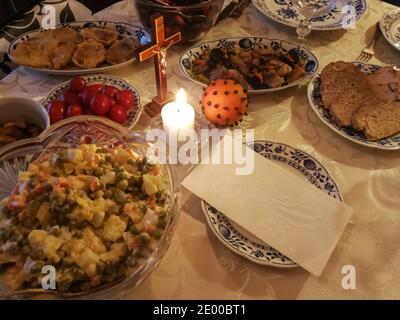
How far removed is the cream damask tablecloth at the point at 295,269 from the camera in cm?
79

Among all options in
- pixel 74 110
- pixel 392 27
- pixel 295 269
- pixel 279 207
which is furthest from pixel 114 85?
pixel 392 27

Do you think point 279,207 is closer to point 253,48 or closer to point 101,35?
point 253,48

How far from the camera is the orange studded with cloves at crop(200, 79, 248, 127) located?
99cm

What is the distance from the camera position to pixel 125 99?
1.07 m

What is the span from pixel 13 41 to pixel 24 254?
845mm

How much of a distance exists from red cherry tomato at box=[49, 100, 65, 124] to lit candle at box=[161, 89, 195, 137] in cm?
29

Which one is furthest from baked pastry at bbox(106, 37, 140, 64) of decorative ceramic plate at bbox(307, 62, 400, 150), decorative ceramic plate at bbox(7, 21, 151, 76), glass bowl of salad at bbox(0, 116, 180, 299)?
decorative ceramic plate at bbox(307, 62, 400, 150)

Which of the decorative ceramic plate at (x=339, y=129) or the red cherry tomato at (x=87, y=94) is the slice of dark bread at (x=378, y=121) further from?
the red cherry tomato at (x=87, y=94)

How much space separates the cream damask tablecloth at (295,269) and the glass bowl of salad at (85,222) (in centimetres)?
13

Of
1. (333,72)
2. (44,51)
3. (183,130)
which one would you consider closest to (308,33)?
(333,72)

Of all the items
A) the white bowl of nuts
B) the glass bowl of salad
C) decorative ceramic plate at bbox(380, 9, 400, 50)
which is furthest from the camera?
decorative ceramic plate at bbox(380, 9, 400, 50)

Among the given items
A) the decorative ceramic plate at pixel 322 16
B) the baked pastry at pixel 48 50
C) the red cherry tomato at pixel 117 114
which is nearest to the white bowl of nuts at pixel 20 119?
the red cherry tomato at pixel 117 114

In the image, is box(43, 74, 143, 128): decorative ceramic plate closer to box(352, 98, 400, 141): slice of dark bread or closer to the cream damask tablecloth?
the cream damask tablecloth

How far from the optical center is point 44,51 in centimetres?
120
